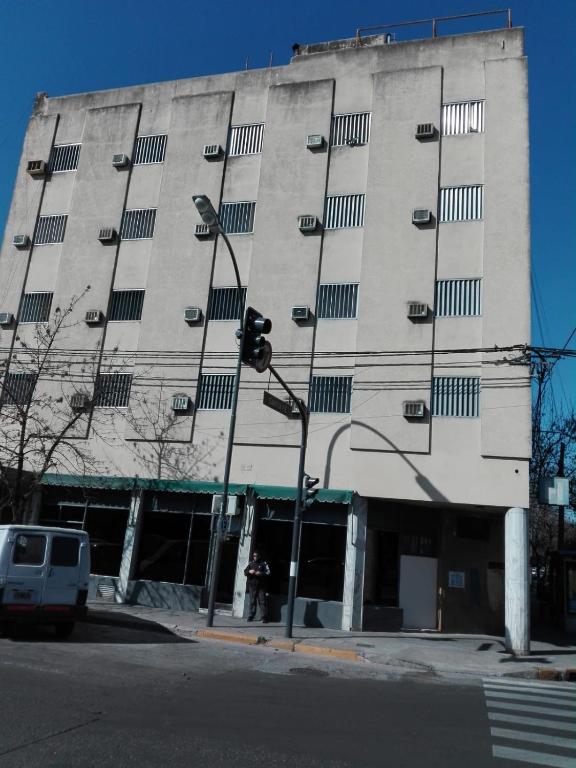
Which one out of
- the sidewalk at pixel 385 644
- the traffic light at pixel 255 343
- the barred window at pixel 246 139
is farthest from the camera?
the barred window at pixel 246 139

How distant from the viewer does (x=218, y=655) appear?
42.1 ft

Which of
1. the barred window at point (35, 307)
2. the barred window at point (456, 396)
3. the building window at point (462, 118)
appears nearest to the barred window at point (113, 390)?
the barred window at point (35, 307)

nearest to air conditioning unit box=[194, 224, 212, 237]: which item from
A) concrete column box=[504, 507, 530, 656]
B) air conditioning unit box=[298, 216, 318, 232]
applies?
air conditioning unit box=[298, 216, 318, 232]

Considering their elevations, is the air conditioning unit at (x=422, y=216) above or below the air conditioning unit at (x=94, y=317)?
above

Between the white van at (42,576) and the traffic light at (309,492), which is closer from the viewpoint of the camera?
the white van at (42,576)

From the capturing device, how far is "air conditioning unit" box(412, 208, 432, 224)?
19.3 m

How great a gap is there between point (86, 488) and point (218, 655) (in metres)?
9.26

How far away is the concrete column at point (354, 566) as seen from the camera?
17453 mm

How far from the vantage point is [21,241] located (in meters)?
24.1

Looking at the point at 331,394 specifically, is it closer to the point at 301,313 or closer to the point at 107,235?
the point at 301,313

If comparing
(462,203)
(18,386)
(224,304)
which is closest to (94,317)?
(18,386)

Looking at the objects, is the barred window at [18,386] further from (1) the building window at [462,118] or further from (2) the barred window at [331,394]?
(1) the building window at [462,118]

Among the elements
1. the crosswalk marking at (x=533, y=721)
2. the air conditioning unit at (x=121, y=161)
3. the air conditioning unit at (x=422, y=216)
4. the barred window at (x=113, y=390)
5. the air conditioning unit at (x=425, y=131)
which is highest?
the air conditioning unit at (x=121, y=161)

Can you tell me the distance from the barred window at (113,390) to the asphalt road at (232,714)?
981 centimetres
